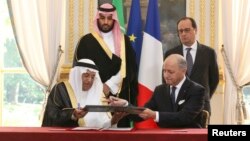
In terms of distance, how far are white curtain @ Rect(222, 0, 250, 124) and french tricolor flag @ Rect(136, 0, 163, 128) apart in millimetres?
932

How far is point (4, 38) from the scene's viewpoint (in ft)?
→ 20.8

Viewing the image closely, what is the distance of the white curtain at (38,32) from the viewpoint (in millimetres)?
5820

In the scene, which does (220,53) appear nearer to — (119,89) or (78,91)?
(119,89)

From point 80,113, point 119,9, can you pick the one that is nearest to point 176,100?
point 80,113

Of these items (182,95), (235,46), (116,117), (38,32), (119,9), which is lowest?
(116,117)

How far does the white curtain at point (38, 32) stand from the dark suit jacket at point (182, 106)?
2593 millimetres

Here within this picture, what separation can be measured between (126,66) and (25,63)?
1.73 meters

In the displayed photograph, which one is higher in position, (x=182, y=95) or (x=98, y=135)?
(x=182, y=95)

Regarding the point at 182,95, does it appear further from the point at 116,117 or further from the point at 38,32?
the point at 38,32

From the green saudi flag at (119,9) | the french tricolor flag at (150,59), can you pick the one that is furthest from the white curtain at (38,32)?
the french tricolor flag at (150,59)

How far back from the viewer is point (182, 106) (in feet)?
11.1

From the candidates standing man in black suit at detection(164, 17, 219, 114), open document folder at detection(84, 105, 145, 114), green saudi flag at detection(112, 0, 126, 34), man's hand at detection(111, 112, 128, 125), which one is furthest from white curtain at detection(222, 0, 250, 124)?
open document folder at detection(84, 105, 145, 114)

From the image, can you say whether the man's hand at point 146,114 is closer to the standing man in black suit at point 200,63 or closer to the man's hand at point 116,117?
the man's hand at point 116,117

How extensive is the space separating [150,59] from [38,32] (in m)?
1.64
